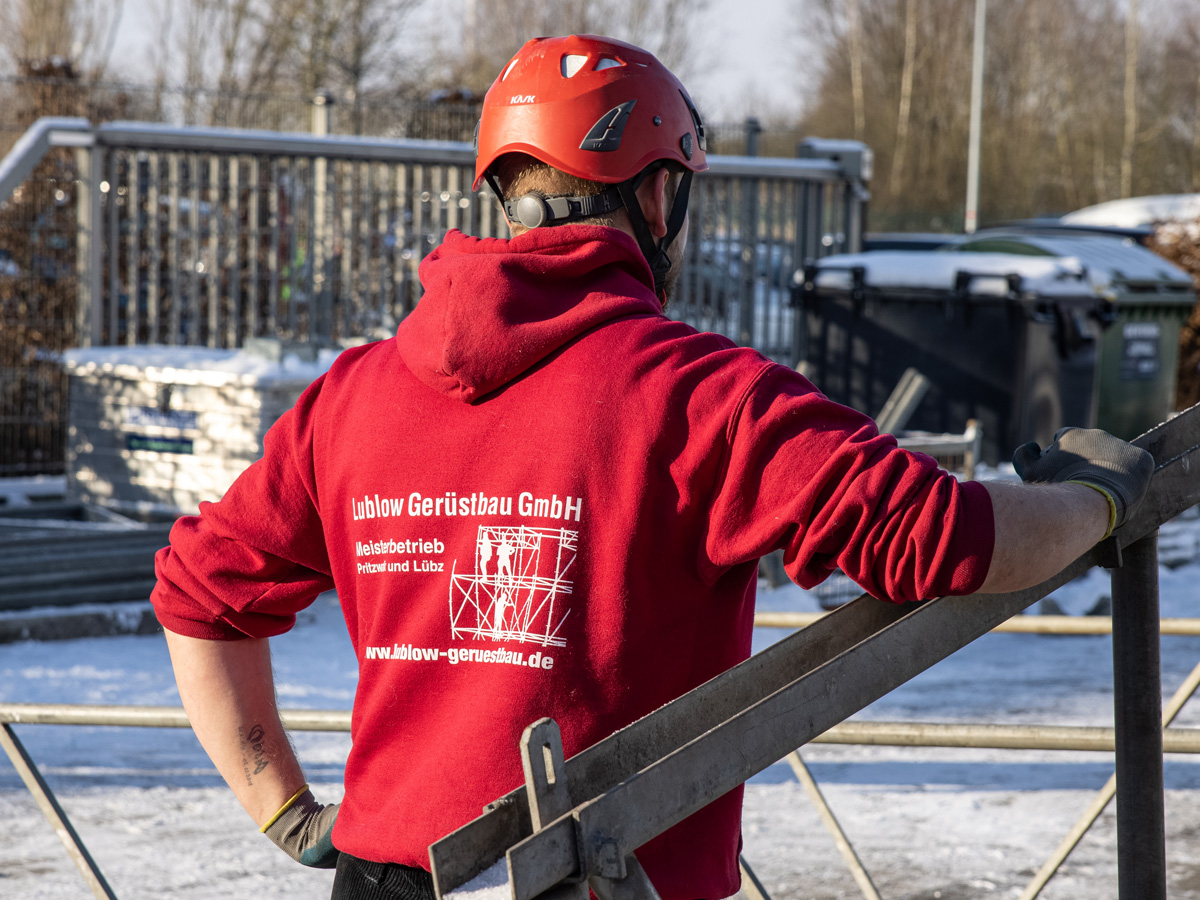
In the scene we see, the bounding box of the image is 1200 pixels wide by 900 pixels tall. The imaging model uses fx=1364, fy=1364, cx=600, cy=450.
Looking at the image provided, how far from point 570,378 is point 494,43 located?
124ft

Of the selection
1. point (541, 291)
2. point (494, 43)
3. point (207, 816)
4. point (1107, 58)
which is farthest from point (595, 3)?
point (541, 291)

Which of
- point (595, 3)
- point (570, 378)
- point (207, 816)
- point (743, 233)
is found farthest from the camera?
point (595, 3)

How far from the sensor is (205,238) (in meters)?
10.3

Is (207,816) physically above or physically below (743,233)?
below

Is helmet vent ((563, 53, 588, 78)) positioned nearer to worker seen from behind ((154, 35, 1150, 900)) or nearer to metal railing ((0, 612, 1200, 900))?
worker seen from behind ((154, 35, 1150, 900))

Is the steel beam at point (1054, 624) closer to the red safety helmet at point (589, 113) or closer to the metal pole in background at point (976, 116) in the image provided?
the red safety helmet at point (589, 113)

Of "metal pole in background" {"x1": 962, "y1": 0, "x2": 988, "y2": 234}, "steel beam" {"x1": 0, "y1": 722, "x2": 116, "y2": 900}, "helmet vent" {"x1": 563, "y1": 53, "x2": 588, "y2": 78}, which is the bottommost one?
"steel beam" {"x1": 0, "y1": 722, "x2": 116, "y2": 900}

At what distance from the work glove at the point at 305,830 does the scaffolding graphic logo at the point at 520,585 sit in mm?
548

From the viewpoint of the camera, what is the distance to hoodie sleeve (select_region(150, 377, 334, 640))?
6.25 feet

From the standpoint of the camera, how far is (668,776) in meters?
1.36

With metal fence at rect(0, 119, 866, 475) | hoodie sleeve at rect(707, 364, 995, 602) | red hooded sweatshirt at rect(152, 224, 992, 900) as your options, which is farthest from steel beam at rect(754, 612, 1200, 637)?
metal fence at rect(0, 119, 866, 475)

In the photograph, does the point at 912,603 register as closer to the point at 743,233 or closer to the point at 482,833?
the point at 482,833

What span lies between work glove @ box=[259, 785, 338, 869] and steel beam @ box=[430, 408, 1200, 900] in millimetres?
744

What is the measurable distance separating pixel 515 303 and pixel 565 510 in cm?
27
